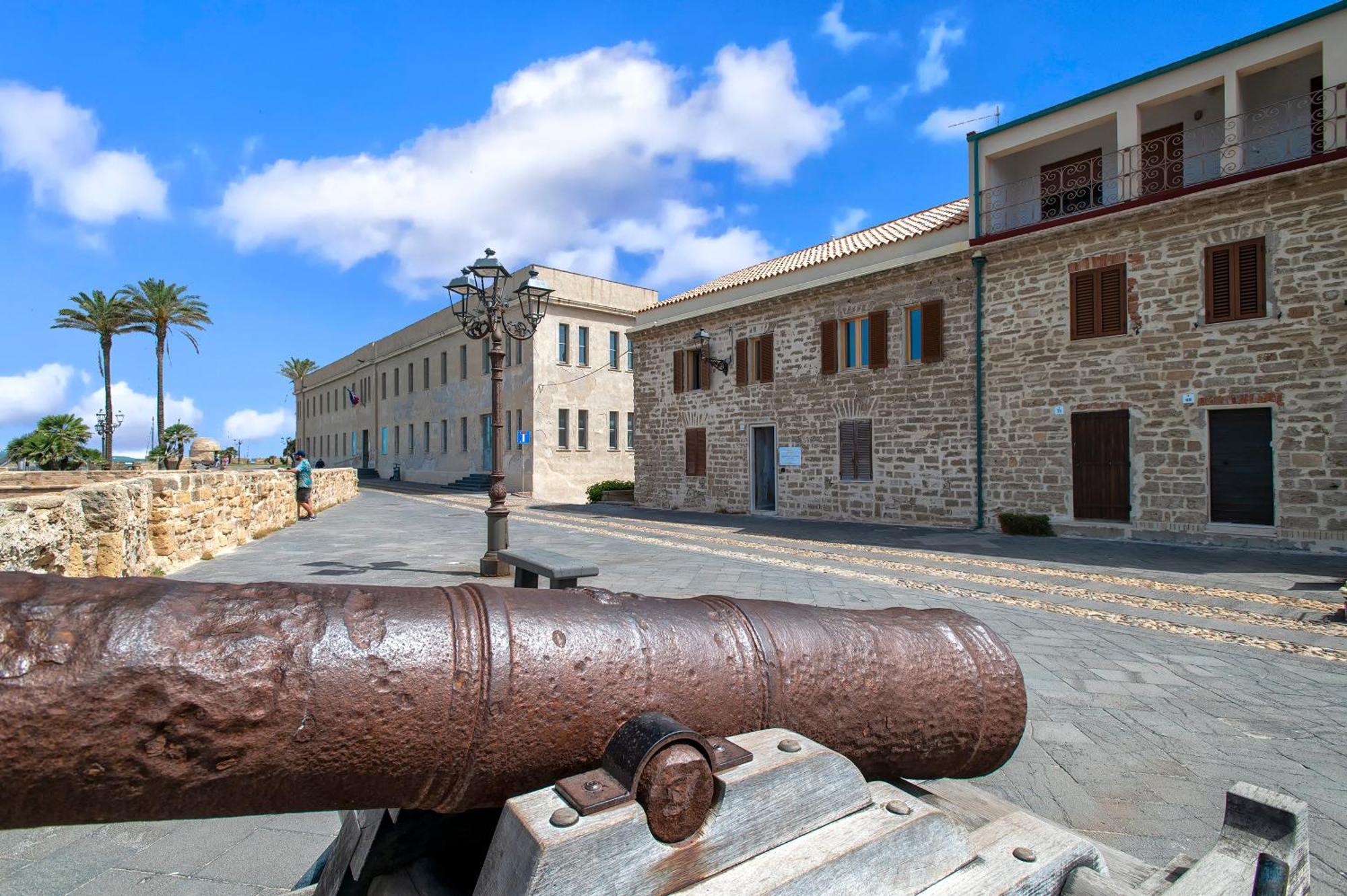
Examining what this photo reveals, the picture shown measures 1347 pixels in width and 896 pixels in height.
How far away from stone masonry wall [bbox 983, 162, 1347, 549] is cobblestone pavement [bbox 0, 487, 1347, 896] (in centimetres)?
104

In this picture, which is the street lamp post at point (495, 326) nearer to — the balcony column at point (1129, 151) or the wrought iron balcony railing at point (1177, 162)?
the wrought iron balcony railing at point (1177, 162)

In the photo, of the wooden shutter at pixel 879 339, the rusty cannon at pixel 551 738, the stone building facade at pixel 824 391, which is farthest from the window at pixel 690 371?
the rusty cannon at pixel 551 738

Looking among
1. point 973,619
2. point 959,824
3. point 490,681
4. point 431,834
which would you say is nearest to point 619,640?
point 490,681

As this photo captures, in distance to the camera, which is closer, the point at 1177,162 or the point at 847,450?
the point at 1177,162

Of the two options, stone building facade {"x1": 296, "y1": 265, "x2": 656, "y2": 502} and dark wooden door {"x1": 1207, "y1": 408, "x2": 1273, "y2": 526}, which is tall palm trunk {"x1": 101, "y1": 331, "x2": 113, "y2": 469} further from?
dark wooden door {"x1": 1207, "y1": 408, "x2": 1273, "y2": 526}

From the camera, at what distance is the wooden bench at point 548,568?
177 inches

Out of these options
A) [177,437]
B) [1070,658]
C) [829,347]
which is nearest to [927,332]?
[829,347]

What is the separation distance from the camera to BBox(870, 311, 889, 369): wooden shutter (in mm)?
14523

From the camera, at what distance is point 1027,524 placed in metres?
12.1

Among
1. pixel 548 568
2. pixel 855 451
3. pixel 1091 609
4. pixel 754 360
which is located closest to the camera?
pixel 548 568

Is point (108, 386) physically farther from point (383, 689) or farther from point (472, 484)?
point (383, 689)

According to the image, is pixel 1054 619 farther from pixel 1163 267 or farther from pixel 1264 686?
pixel 1163 267

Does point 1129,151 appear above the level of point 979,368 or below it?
above

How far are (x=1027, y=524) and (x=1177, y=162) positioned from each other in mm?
6125
